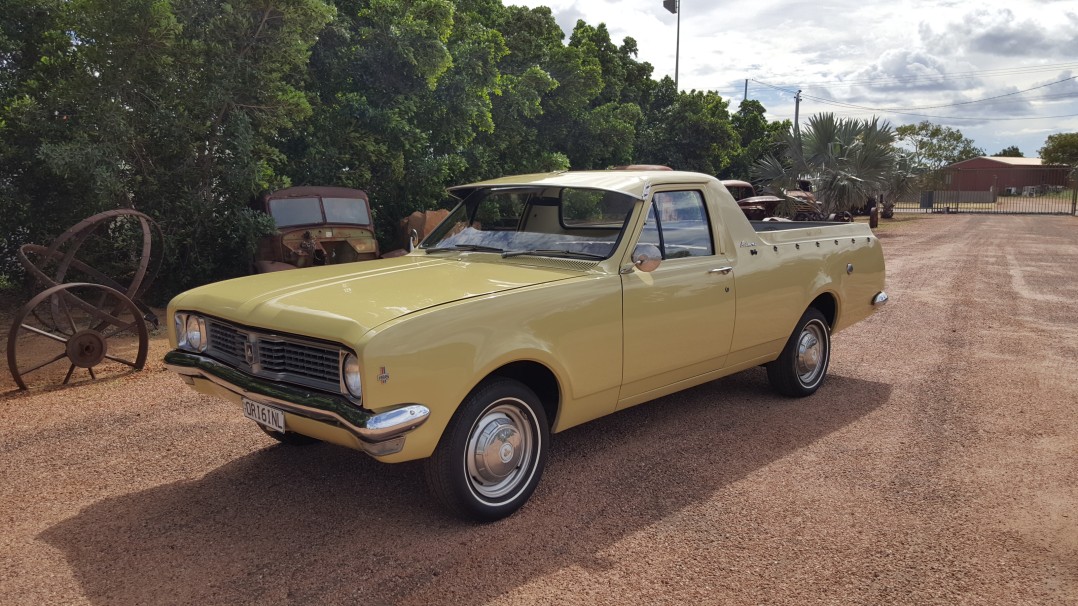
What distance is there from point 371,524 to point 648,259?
201 cm

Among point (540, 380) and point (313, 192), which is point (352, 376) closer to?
point (540, 380)

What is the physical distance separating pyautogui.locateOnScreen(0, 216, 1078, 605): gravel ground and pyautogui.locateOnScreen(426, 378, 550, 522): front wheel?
14cm

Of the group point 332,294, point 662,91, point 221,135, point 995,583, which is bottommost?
point 995,583

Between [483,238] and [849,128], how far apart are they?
2444cm

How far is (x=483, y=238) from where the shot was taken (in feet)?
16.3

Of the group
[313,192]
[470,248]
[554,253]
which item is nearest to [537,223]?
[470,248]

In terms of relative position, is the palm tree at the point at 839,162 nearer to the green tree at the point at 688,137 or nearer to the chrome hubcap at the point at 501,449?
the green tree at the point at 688,137

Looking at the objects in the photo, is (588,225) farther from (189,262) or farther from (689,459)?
(189,262)

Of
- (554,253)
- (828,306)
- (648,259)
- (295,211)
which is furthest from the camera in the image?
(295,211)

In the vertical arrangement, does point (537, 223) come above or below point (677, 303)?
above

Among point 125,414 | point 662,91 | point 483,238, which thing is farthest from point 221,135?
point 662,91

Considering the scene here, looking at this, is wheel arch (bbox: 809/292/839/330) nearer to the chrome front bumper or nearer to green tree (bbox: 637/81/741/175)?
the chrome front bumper

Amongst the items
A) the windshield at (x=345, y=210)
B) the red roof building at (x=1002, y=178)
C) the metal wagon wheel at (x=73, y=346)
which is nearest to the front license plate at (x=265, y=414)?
the metal wagon wheel at (x=73, y=346)

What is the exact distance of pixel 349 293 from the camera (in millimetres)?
3820
